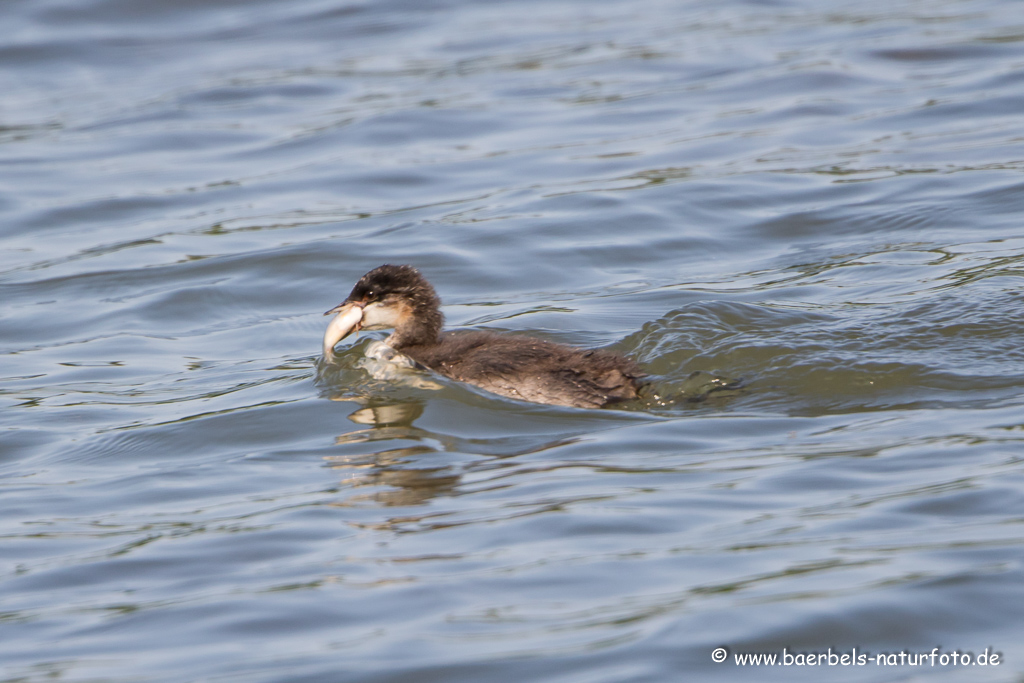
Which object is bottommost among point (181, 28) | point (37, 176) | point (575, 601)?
point (575, 601)

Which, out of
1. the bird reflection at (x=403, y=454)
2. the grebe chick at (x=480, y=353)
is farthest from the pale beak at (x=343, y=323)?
the bird reflection at (x=403, y=454)

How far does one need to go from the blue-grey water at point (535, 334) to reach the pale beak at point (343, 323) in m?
0.29

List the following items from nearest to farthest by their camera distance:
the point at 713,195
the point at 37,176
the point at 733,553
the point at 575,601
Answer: the point at 575,601 < the point at 733,553 < the point at 713,195 < the point at 37,176

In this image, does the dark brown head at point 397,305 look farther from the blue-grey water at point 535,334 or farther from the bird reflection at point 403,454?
the bird reflection at point 403,454

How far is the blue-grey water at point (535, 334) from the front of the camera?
16.8 ft

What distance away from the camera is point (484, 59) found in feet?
66.2

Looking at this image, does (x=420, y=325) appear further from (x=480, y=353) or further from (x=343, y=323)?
(x=480, y=353)

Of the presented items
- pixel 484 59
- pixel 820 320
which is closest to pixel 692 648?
pixel 820 320

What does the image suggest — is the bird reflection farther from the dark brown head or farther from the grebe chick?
the dark brown head

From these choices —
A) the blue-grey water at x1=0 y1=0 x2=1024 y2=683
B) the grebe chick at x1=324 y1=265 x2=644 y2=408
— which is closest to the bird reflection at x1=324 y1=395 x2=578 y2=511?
the blue-grey water at x1=0 y1=0 x2=1024 y2=683

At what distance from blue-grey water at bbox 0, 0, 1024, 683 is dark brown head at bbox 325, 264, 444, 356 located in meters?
0.39

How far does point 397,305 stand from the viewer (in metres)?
8.53

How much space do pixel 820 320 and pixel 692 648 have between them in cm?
468

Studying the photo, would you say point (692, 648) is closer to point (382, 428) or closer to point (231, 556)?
point (231, 556)
